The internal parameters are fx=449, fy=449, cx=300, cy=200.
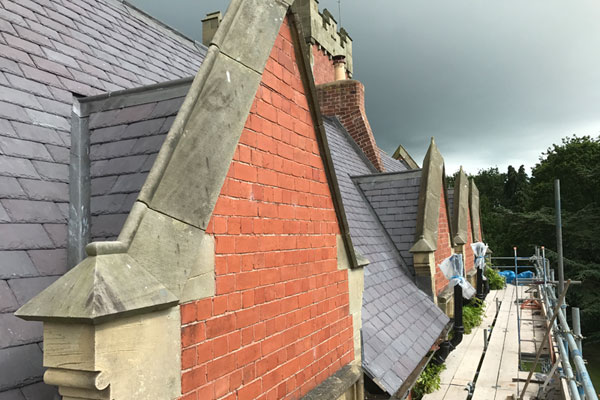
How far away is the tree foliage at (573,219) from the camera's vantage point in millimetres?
28273

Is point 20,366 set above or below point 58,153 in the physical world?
below

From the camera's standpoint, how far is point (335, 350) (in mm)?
4016

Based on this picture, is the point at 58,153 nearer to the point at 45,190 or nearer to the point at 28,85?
the point at 45,190

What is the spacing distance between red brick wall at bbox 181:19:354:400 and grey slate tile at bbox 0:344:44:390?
0.69 metres

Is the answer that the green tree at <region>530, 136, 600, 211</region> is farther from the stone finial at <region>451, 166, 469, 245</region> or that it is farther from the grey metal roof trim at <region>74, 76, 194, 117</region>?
the grey metal roof trim at <region>74, 76, 194, 117</region>

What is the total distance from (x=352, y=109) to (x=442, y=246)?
252 inches

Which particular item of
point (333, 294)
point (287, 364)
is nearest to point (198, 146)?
point (287, 364)

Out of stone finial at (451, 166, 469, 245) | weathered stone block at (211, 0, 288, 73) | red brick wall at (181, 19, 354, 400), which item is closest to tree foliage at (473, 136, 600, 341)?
stone finial at (451, 166, 469, 245)

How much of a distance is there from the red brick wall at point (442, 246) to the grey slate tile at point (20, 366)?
8247 millimetres

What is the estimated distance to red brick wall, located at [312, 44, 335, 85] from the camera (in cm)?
1775

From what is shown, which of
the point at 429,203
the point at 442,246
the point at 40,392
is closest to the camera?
the point at 40,392

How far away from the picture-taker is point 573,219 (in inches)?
1202

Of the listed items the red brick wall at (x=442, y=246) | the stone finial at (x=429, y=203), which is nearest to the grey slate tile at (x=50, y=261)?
the stone finial at (x=429, y=203)

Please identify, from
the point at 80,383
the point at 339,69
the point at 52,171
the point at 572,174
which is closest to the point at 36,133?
the point at 52,171
